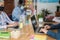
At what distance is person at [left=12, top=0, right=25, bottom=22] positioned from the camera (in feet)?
7.29

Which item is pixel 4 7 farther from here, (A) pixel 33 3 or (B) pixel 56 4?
(B) pixel 56 4

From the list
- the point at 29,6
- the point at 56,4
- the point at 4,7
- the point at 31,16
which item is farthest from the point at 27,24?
the point at 56,4

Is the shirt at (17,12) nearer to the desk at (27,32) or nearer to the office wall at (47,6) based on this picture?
the desk at (27,32)

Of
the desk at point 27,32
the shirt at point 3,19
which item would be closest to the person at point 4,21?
the shirt at point 3,19

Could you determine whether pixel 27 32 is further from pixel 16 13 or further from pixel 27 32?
pixel 16 13

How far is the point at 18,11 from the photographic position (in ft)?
7.26

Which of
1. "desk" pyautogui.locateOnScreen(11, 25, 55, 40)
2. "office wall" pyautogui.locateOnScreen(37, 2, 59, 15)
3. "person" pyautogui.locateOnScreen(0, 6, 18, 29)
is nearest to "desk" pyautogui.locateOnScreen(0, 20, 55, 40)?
"desk" pyautogui.locateOnScreen(11, 25, 55, 40)

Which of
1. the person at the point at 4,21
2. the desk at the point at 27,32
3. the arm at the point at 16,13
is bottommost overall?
the desk at the point at 27,32

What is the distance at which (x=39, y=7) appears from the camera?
244 cm

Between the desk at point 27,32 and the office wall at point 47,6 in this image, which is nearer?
the desk at point 27,32

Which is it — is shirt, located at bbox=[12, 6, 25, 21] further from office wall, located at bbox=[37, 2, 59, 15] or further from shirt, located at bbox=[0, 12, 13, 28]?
office wall, located at bbox=[37, 2, 59, 15]

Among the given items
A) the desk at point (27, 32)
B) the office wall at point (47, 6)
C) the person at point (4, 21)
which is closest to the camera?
the desk at point (27, 32)

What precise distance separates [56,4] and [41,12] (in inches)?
11.1

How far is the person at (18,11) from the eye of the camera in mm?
2221
